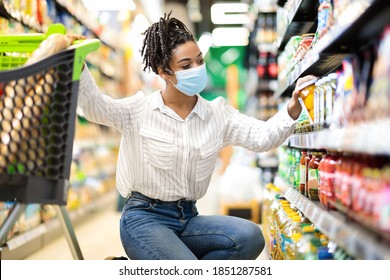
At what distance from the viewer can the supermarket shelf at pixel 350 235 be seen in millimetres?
1297

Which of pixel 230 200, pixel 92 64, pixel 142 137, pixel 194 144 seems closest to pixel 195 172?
pixel 194 144

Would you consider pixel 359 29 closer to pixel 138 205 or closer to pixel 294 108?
pixel 294 108

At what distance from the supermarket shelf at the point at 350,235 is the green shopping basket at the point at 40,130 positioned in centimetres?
86

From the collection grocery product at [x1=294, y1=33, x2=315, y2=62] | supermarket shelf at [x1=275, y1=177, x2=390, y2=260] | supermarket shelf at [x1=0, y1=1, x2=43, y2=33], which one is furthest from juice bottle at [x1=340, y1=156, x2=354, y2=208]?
supermarket shelf at [x1=0, y1=1, x2=43, y2=33]

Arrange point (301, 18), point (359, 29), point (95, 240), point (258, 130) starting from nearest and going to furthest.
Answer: point (359, 29)
point (258, 130)
point (301, 18)
point (95, 240)

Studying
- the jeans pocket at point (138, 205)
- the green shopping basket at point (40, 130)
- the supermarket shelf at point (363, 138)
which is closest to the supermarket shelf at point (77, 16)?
the jeans pocket at point (138, 205)

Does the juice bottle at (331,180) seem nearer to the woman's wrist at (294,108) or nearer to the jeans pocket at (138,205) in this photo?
the woman's wrist at (294,108)

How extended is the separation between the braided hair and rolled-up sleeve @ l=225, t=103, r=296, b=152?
0.41 meters

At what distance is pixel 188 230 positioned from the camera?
247 centimetres

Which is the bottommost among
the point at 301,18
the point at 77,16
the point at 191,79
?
the point at 191,79

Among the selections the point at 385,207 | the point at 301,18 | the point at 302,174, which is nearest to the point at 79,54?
the point at 385,207

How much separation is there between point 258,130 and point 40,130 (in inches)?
45.5
